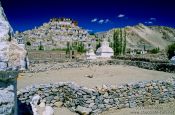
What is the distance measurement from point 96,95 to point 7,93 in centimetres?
751

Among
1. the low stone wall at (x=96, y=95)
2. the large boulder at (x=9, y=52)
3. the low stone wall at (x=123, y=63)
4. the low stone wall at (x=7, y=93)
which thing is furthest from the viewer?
the low stone wall at (x=123, y=63)

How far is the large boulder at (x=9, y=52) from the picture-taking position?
11.6ft

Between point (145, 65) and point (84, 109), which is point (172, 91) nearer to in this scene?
point (84, 109)

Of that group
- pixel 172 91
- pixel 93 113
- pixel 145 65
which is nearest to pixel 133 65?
pixel 145 65

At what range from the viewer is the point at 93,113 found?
10992mm

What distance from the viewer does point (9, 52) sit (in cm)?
363

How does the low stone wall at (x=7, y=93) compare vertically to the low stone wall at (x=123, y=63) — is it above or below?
above

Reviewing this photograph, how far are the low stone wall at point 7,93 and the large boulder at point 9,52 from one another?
0.43 feet

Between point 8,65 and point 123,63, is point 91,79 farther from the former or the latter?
point 123,63

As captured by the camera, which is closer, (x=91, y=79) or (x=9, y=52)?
(x=9, y=52)

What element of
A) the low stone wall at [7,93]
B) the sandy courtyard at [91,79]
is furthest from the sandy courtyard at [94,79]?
the low stone wall at [7,93]

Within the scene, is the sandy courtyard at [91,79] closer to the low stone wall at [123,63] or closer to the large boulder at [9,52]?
the low stone wall at [123,63]

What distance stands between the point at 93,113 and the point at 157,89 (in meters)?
3.60

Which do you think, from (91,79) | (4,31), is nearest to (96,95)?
(4,31)
